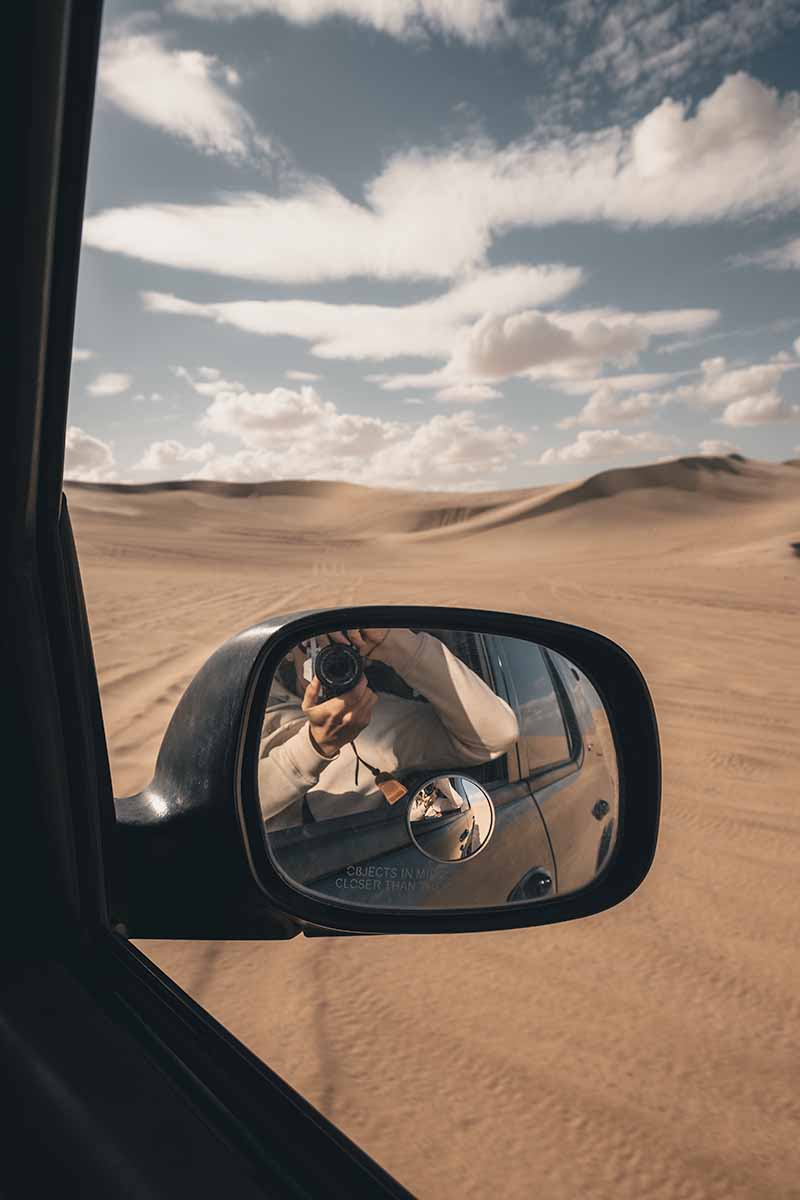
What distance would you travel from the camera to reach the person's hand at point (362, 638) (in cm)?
131

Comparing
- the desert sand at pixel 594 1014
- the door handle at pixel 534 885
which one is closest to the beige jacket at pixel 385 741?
the door handle at pixel 534 885

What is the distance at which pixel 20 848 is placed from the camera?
3.51 feet

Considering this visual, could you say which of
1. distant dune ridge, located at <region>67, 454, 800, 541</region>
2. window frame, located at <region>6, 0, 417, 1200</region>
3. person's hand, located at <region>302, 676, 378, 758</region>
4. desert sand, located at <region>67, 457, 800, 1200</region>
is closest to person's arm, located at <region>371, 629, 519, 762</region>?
person's hand, located at <region>302, 676, 378, 758</region>

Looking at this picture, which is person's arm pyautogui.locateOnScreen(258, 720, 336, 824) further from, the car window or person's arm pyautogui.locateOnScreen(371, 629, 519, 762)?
the car window

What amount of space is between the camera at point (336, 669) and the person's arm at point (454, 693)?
0.04 m

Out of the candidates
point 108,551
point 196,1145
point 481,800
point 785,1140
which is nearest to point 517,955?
point 785,1140

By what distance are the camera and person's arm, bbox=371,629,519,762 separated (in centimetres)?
4

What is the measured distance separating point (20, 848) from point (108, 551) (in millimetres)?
34600

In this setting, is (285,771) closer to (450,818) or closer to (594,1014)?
(450,818)

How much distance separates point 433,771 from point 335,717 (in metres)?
0.20

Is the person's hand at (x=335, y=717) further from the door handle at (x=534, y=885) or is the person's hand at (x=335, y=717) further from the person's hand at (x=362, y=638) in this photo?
the door handle at (x=534, y=885)

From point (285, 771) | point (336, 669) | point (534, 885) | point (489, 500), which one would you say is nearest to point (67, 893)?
point (285, 771)

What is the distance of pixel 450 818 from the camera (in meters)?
1.30

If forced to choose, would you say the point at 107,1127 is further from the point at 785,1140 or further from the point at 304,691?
the point at 785,1140
